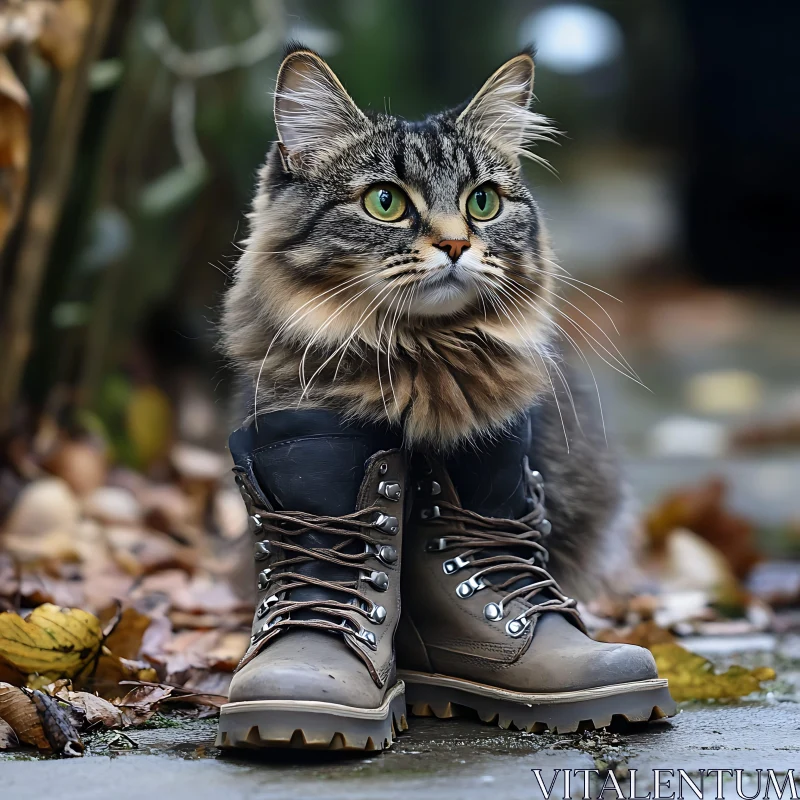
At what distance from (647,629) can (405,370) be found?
0.77m

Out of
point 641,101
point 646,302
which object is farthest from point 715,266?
point 641,101

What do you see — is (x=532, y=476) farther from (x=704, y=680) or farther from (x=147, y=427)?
(x=147, y=427)

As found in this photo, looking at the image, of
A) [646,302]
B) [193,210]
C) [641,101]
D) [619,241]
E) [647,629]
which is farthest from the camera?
[641,101]

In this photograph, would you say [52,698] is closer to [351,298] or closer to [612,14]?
[351,298]

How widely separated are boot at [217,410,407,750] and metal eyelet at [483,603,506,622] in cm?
14

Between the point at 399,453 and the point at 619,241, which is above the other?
the point at 619,241

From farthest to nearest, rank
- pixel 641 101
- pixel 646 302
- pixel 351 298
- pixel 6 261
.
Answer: pixel 641 101 < pixel 646 302 < pixel 6 261 < pixel 351 298

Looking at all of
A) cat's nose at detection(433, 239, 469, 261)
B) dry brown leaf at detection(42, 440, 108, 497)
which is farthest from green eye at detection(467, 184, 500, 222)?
dry brown leaf at detection(42, 440, 108, 497)

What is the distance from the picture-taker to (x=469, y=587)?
1625mm

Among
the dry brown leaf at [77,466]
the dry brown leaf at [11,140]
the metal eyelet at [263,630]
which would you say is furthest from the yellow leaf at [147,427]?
the metal eyelet at [263,630]

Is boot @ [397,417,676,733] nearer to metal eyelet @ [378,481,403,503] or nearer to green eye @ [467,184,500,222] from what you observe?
metal eyelet @ [378,481,403,503]

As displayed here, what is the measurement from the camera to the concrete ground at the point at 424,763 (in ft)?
4.09

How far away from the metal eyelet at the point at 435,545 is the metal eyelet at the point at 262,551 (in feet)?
0.84

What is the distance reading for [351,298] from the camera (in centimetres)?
161
